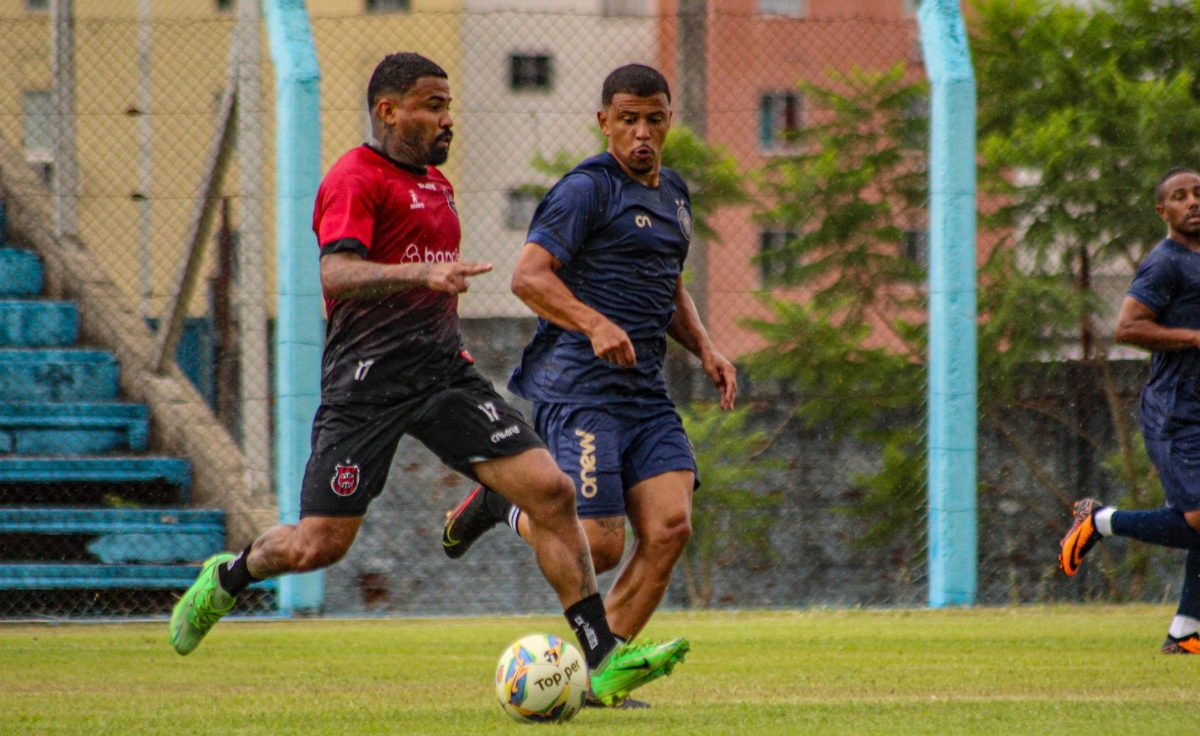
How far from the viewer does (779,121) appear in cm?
1112

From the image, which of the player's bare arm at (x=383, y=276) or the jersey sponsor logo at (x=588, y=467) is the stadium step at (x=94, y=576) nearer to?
the jersey sponsor logo at (x=588, y=467)

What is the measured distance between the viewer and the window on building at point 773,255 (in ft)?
35.1

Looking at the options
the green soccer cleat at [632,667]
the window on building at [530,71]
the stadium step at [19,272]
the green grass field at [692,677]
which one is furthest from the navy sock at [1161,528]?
the stadium step at [19,272]

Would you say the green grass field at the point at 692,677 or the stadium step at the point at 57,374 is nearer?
the green grass field at the point at 692,677

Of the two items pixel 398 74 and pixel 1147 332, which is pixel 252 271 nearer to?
pixel 398 74

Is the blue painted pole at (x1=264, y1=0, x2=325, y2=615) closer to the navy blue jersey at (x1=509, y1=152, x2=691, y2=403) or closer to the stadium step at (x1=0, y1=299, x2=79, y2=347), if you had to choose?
the stadium step at (x1=0, y1=299, x2=79, y2=347)

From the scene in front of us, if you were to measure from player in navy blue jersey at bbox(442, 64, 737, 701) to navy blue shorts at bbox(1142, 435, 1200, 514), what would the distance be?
2788 mm

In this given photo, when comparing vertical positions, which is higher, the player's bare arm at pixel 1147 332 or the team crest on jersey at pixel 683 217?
the team crest on jersey at pixel 683 217

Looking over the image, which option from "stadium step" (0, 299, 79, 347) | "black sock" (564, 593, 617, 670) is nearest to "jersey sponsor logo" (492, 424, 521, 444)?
"black sock" (564, 593, 617, 670)

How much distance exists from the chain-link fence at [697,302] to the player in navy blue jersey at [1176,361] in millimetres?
2628

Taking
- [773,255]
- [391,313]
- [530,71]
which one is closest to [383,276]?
[391,313]

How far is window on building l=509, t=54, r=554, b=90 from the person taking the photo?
12.2 m

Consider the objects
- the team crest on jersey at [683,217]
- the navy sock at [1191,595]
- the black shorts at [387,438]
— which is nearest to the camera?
the black shorts at [387,438]

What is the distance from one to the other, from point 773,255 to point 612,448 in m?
5.12
